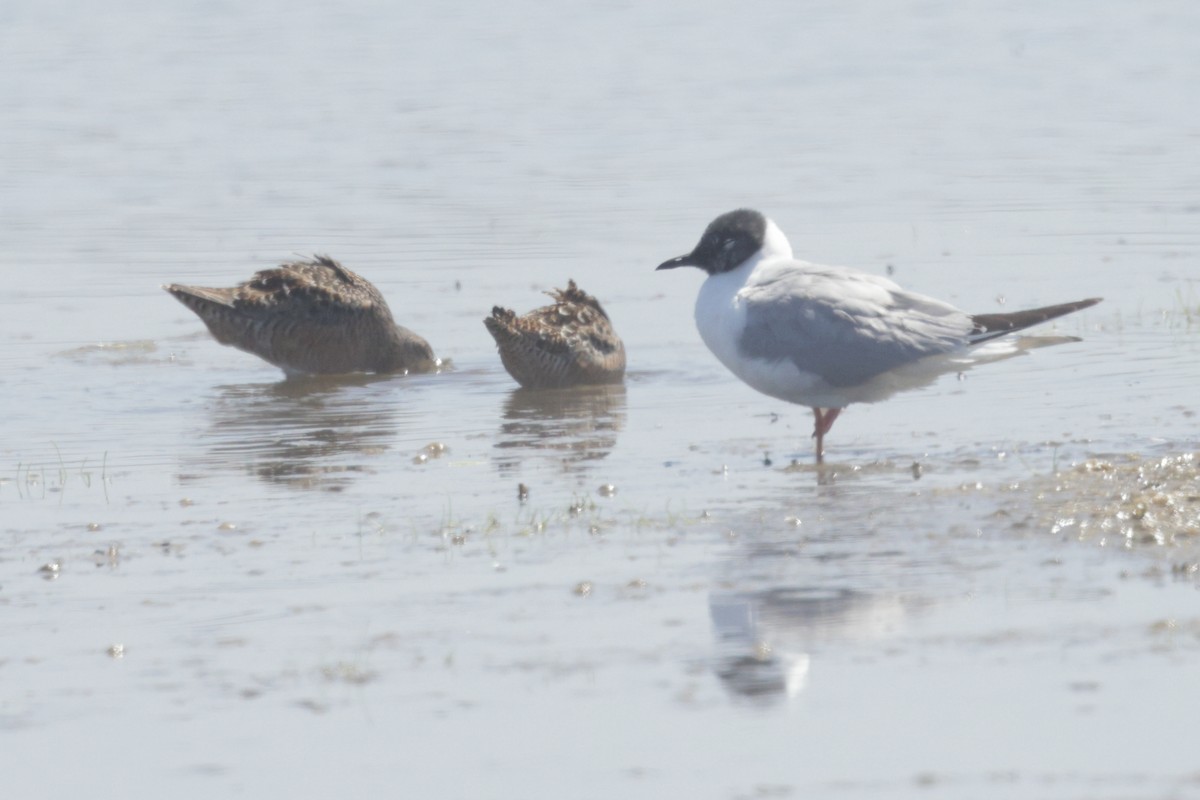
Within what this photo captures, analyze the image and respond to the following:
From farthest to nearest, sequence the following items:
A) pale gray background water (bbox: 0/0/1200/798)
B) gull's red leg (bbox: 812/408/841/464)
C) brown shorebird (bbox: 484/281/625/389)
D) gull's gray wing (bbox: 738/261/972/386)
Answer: brown shorebird (bbox: 484/281/625/389) < gull's red leg (bbox: 812/408/841/464) < gull's gray wing (bbox: 738/261/972/386) < pale gray background water (bbox: 0/0/1200/798)

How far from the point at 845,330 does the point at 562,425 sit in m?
1.98

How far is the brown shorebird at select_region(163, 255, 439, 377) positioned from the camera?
1157cm

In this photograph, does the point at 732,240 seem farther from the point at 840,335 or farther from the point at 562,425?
the point at 562,425

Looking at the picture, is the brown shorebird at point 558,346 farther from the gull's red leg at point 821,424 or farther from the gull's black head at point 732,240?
the gull's red leg at point 821,424

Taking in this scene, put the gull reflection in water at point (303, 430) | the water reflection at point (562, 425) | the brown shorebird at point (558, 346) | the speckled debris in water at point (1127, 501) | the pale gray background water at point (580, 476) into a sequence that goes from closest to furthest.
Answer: the pale gray background water at point (580, 476) < the speckled debris in water at point (1127, 501) < the gull reflection in water at point (303, 430) < the water reflection at point (562, 425) < the brown shorebird at point (558, 346)

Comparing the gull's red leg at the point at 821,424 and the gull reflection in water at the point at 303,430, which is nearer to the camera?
the gull's red leg at the point at 821,424

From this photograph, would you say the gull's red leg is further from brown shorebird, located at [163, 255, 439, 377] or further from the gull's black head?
brown shorebird, located at [163, 255, 439, 377]

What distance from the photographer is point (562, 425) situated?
970 cm

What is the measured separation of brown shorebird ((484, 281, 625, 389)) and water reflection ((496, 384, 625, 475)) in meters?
0.08

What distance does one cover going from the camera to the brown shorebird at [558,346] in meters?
10.5

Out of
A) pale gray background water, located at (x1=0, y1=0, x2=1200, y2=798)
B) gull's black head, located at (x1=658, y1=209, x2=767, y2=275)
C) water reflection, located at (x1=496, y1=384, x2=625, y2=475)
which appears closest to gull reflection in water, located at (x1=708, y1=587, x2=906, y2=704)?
pale gray background water, located at (x1=0, y1=0, x2=1200, y2=798)

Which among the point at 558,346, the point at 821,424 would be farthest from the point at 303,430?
the point at 821,424

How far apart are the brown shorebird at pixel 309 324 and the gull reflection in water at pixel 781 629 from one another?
587 centimetres

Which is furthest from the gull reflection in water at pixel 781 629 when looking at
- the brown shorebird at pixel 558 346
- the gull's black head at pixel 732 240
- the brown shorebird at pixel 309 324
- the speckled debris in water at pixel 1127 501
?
the brown shorebird at pixel 309 324
